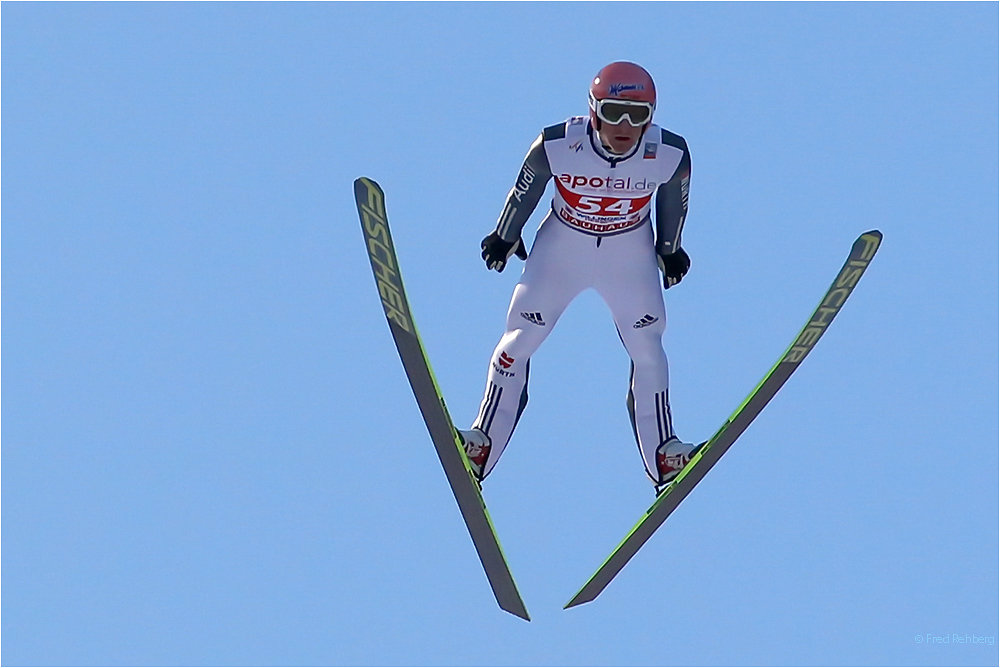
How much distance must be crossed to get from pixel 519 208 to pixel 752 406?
1860 millimetres

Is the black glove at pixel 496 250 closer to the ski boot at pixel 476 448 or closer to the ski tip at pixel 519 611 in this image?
the ski boot at pixel 476 448

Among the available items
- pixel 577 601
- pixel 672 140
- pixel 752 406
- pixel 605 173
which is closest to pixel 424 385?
pixel 605 173

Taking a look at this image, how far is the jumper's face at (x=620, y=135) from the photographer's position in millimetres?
9539

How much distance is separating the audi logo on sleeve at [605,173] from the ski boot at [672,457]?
1506 mm

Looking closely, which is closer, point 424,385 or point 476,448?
point 424,385

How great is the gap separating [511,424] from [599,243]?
4.29 ft

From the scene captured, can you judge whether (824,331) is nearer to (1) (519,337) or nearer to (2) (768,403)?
(2) (768,403)

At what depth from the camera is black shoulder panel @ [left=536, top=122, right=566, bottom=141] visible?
980cm

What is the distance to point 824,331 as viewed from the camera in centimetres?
966

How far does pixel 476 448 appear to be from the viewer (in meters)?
10.3

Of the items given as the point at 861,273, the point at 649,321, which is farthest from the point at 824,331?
the point at 649,321

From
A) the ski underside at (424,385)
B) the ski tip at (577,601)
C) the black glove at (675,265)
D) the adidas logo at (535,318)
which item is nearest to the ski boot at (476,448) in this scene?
the ski underside at (424,385)

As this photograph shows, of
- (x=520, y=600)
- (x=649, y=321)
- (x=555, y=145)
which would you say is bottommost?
(x=520, y=600)

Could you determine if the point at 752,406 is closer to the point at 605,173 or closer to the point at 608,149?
the point at 605,173
